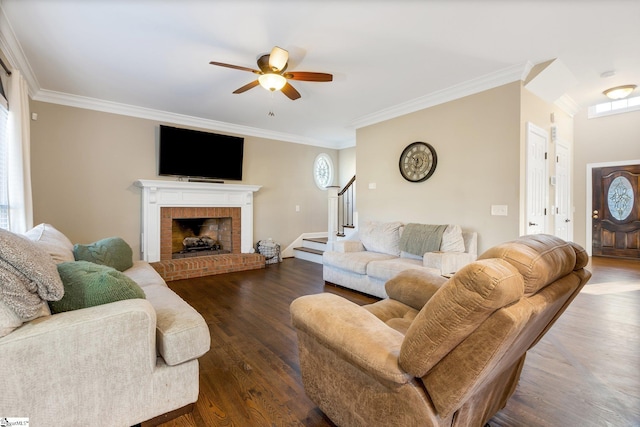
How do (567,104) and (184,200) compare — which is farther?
(184,200)

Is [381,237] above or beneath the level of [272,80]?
beneath

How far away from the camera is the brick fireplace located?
4.58 metres

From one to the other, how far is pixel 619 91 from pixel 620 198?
3.01 meters

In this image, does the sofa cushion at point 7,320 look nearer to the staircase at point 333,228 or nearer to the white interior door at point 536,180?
the staircase at point 333,228

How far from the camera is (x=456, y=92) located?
3785mm

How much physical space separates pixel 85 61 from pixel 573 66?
Result: 5364mm

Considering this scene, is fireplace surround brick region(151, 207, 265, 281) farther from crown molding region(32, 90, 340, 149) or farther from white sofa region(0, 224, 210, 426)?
white sofa region(0, 224, 210, 426)

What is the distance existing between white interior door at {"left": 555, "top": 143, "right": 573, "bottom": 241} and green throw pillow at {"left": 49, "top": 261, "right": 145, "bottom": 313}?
209 inches

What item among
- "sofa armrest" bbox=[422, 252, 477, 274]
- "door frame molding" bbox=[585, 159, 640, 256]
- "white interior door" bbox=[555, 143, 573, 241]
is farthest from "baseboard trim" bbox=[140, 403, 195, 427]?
"door frame molding" bbox=[585, 159, 640, 256]

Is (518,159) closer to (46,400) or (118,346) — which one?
(118,346)

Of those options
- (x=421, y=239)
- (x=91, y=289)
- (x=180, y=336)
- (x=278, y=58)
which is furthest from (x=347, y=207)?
(x=91, y=289)

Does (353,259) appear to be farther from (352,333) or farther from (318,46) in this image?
(352,333)

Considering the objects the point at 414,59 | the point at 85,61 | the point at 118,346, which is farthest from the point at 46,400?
the point at 414,59

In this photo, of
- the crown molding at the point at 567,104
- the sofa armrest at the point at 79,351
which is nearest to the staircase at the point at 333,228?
the crown molding at the point at 567,104
